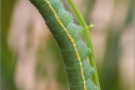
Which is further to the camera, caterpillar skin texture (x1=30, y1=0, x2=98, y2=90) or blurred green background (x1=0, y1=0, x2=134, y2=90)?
blurred green background (x1=0, y1=0, x2=134, y2=90)

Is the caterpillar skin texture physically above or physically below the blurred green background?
below

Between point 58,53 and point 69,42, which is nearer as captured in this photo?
point 69,42

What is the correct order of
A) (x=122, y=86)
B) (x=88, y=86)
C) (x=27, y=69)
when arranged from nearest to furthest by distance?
(x=88, y=86)
(x=122, y=86)
(x=27, y=69)

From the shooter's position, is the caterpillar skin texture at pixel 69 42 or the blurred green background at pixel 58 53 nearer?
the caterpillar skin texture at pixel 69 42

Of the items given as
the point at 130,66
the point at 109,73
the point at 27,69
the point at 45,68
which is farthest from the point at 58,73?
the point at 130,66

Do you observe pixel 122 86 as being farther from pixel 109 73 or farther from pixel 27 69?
pixel 27 69

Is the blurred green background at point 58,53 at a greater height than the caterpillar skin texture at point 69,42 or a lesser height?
greater

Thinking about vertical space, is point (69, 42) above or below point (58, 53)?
below

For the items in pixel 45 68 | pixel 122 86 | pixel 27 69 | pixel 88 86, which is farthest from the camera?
pixel 27 69
